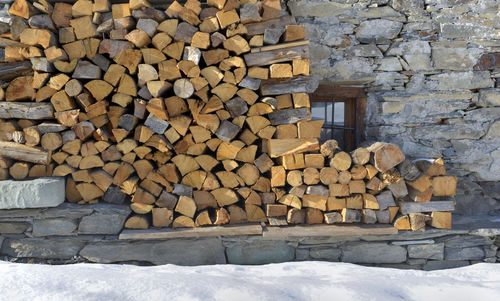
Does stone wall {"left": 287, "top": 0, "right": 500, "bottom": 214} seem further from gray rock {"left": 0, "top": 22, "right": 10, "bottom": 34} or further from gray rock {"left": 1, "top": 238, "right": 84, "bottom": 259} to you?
gray rock {"left": 1, "top": 238, "right": 84, "bottom": 259}

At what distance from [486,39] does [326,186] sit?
228cm

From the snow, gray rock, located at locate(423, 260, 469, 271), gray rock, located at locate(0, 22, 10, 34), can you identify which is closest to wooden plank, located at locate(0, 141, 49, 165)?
the snow

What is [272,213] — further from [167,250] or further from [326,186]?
[167,250]

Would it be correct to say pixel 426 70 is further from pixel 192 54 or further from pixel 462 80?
pixel 192 54

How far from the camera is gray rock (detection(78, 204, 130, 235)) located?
2.68 m

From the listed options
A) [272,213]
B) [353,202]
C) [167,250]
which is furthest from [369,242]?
[167,250]

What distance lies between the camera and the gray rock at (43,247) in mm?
2689

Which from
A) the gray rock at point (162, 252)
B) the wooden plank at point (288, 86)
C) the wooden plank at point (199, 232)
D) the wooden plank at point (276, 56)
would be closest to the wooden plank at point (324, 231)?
the wooden plank at point (199, 232)

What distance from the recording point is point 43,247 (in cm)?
270

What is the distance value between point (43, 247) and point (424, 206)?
3.26 m

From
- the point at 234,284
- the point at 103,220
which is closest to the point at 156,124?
the point at 103,220

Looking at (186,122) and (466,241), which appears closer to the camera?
(186,122)

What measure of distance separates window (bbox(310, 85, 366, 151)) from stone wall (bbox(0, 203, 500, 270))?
112 cm

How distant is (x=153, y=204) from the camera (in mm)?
2746
